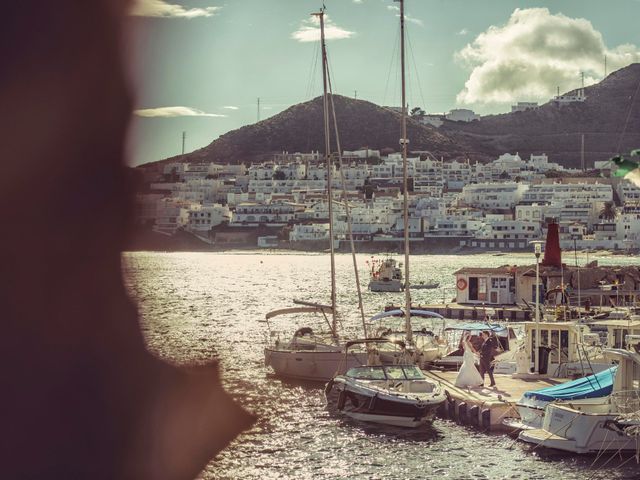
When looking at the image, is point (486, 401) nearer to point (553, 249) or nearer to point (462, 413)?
point (462, 413)

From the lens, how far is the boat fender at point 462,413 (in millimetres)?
26891

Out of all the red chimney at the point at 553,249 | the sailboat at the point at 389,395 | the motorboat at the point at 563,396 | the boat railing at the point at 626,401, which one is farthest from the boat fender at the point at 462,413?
the red chimney at the point at 553,249

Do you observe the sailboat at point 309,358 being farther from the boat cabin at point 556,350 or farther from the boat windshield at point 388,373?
the boat cabin at point 556,350

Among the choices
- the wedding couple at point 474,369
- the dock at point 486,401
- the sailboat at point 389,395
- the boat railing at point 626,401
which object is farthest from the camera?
the wedding couple at point 474,369

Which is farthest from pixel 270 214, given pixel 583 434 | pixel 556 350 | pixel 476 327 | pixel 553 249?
pixel 583 434

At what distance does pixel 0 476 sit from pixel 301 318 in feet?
145

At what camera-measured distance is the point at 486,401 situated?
26.6 meters

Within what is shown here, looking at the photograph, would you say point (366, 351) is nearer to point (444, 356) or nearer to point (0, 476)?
point (444, 356)

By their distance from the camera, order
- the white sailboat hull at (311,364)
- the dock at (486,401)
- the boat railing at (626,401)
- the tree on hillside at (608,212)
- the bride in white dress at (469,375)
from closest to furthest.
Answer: the boat railing at (626,401)
the dock at (486,401)
the bride in white dress at (469,375)
the white sailboat hull at (311,364)
the tree on hillside at (608,212)

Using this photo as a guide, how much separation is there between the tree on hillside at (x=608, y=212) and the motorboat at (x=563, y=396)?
156 m

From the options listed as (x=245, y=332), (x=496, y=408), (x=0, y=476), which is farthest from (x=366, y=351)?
(x=245, y=332)

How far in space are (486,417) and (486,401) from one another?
637mm

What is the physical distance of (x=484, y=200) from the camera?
199 m

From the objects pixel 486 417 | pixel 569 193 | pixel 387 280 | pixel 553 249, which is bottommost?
pixel 387 280
